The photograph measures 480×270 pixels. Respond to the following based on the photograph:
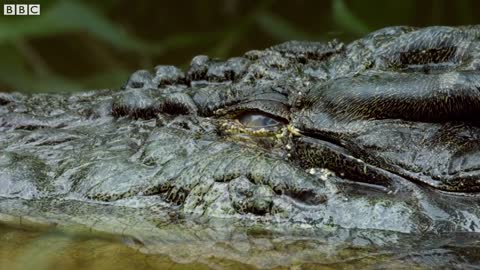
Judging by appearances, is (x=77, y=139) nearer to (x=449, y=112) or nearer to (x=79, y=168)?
(x=79, y=168)

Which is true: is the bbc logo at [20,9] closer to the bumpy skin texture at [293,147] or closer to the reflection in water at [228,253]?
the bumpy skin texture at [293,147]

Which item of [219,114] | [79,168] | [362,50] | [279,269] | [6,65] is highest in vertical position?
[6,65]

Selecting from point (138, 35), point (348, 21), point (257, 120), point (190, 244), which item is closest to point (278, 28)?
point (348, 21)

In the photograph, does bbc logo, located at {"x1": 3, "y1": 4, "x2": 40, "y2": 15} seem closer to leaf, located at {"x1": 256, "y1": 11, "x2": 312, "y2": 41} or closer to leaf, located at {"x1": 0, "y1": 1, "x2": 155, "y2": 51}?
leaf, located at {"x1": 0, "y1": 1, "x2": 155, "y2": 51}

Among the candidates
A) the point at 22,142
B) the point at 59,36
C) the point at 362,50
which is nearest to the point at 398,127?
the point at 362,50

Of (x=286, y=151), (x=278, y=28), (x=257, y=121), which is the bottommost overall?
(x=286, y=151)

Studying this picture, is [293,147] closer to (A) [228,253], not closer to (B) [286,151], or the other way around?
(B) [286,151]

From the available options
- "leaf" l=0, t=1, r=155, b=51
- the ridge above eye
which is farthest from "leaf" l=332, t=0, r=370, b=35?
the ridge above eye
